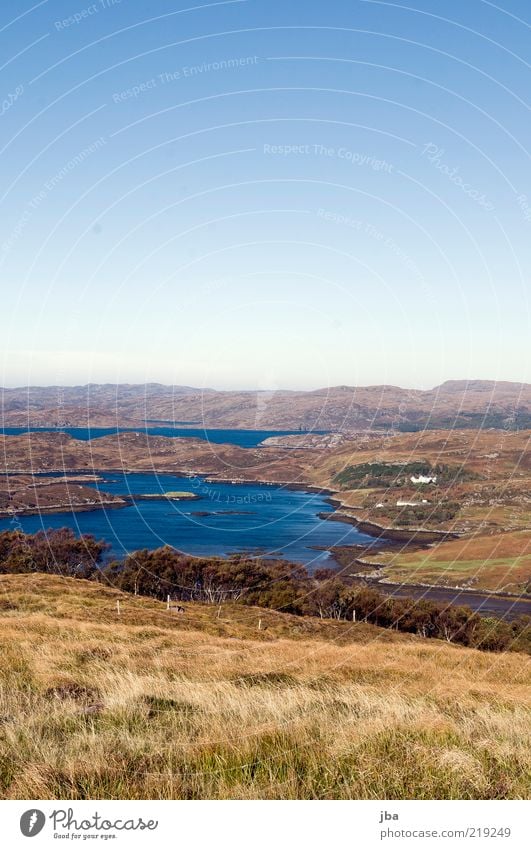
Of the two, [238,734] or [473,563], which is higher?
[238,734]

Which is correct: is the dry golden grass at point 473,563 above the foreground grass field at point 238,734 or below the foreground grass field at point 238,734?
below

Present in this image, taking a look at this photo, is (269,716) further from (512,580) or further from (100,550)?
(512,580)

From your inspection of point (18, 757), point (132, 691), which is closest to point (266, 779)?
point (18, 757)

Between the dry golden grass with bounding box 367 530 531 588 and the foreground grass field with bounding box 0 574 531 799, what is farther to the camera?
the dry golden grass with bounding box 367 530 531 588

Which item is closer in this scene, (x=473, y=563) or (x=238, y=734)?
(x=238, y=734)

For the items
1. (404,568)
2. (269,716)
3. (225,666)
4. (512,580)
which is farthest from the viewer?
(404,568)

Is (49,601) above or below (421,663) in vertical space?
below

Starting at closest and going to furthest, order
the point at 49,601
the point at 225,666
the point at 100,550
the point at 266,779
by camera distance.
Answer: the point at 266,779 < the point at 225,666 < the point at 49,601 < the point at 100,550

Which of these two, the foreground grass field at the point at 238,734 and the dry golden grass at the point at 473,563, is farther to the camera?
the dry golden grass at the point at 473,563

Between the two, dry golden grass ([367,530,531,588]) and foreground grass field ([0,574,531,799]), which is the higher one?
foreground grass field ([0,574,531,799])

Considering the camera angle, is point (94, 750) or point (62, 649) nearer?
point (94, 750)
